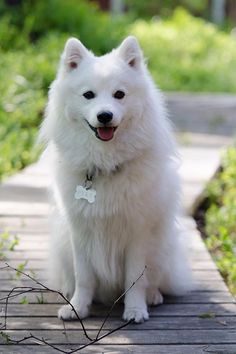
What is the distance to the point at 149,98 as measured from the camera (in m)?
3.82

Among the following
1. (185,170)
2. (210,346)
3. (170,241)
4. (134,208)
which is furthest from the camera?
(185,170)

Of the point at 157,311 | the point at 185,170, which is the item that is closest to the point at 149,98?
the point at 157,311

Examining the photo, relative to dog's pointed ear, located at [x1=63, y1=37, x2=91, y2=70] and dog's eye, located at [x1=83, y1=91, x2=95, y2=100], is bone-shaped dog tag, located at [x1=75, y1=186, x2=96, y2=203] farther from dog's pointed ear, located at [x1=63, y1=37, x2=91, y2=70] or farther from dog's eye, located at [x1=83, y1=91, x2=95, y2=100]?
dog's pointed ear, located at [x1=63, y1=37, x2=91, y2=70]

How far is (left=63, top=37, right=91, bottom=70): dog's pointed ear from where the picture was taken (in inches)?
151

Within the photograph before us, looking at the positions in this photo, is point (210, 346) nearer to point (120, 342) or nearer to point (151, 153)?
point (120, 342)

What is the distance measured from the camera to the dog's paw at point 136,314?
12.6ft

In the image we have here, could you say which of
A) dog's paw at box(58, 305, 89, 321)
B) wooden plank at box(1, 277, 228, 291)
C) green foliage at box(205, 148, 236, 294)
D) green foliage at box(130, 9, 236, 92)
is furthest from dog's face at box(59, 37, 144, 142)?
green foliage at box(130, 9, 236, 92)

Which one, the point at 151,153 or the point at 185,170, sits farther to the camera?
the point at 185,170

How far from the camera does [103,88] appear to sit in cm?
370

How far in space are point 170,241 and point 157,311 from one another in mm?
363

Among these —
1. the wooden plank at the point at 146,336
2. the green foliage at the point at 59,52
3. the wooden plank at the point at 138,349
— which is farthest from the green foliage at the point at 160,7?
the wooden plank at the point at 138,349

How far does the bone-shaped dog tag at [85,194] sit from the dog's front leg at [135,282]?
0.33 m

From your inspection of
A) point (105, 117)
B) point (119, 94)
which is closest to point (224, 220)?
point (119, 94)

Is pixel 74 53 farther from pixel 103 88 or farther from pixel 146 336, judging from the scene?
pixel 146 336
